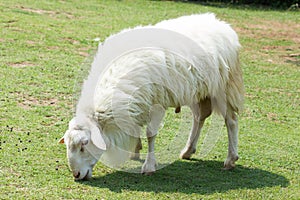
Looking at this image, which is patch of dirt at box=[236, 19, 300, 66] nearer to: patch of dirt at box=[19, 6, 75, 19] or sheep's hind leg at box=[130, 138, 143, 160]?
patch of dirt at box=[19, 6, 75, 19]

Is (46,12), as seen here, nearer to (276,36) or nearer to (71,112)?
(276,36)

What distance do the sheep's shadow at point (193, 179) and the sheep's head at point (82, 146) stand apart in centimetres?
13

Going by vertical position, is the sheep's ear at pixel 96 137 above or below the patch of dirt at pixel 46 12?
above

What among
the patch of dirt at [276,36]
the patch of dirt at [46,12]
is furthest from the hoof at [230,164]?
the patch of dirt at [46,12]

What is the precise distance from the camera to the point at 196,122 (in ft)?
22.3

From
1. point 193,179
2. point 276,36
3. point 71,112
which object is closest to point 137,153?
point 193,179

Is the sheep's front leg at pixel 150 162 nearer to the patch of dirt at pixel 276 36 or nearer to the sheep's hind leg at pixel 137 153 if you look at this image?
the sheep's hind leg at pixel 137 153

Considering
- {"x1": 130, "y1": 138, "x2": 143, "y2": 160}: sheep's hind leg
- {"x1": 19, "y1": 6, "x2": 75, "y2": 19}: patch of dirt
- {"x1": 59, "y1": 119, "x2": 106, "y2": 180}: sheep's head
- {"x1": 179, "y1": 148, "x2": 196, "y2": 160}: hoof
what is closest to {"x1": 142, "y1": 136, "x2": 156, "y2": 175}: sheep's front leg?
{"x1": 130, "y1": 138, "x2": 143, "y2": 160}: sheep's hind leg

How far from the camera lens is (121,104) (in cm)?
560

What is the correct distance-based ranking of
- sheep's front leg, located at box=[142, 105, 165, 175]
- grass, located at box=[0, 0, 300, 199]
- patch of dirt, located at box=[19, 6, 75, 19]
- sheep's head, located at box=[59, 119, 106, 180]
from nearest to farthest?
sheep's head, located at box=[59, 119, 106, 180] < grass, located at box=[0, 0, 300, 199] < sheep's front leg, located at box=[142, 105, 165, 175] < patch of dirt, located at box=[19, 6, 75, 19]

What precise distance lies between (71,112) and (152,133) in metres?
1.93

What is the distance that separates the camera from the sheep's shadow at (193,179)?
5.72 m

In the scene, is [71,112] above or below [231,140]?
below

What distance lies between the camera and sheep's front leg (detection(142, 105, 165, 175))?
19.5 feet
